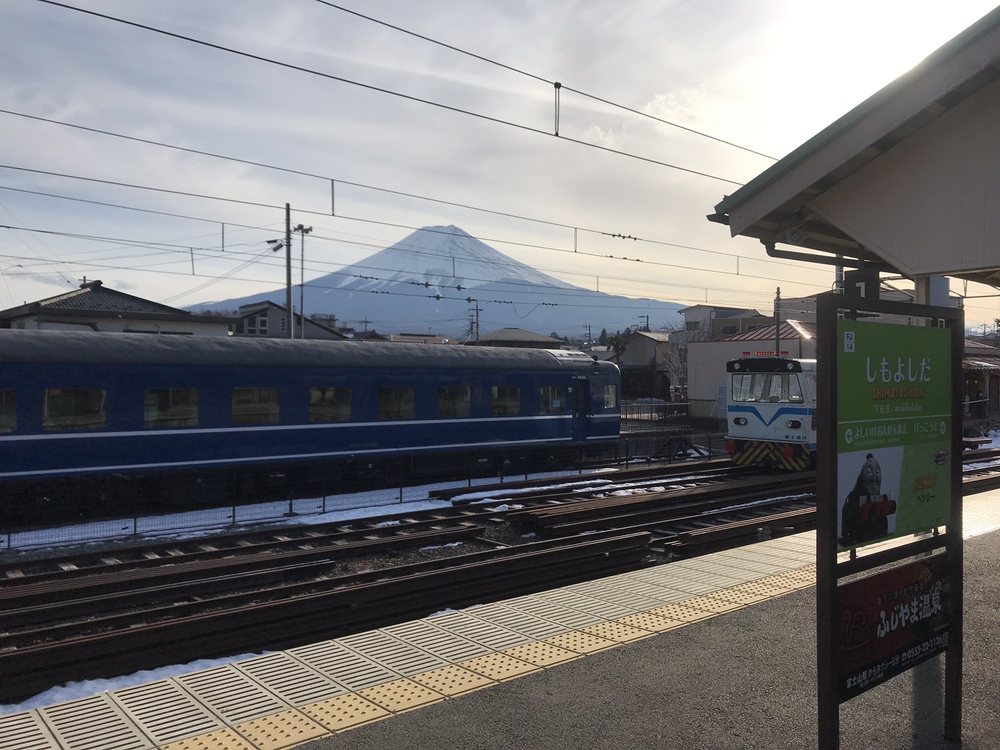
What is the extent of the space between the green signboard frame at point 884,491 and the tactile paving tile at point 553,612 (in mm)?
2654

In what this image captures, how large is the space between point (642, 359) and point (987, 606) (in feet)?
231

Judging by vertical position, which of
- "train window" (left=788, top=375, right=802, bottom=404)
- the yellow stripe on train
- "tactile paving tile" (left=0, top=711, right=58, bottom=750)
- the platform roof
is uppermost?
the platform roof

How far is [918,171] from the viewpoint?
18.2 ft

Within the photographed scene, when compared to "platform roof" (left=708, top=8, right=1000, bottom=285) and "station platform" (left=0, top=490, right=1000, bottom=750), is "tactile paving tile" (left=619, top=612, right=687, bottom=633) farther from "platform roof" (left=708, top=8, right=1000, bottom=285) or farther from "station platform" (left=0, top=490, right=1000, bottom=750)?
"platform roof" (left=708, top=8, right=1000, bottom=285)

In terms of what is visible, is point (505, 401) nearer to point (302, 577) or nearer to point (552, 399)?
point (552, 399)

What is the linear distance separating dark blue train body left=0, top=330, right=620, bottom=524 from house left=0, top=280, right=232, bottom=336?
13.9m

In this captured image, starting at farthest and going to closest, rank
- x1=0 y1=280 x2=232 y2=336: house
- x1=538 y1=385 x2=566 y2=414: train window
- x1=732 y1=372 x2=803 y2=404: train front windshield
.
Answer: x1=0 y1=280 x2=232 y2=336: house → x1=538 y1=385 x2=566 y2=414: train window → x1=732 y1=372 x2=803 y2=404: train front windshield

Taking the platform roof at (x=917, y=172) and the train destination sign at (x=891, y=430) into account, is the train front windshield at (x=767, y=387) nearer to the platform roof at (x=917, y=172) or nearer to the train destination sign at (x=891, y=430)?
the platform roof at (x=917, y=172)

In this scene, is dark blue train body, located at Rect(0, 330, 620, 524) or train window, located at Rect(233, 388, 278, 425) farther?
train window, located at Rect(233, 388, 278, 425)

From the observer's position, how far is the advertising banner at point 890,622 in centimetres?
397

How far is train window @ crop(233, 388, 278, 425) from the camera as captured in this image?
1688cm

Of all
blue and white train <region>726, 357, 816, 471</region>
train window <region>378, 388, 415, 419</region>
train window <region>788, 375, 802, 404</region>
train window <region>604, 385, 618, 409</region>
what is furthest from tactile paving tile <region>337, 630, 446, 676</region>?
train window <region>604, 385, 618, 409</region>

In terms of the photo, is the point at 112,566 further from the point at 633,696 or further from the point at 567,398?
the point at 567,398

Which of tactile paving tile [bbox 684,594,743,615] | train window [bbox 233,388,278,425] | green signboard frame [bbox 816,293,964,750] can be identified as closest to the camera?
green signboard frame [bbox 816,293,964,750]
